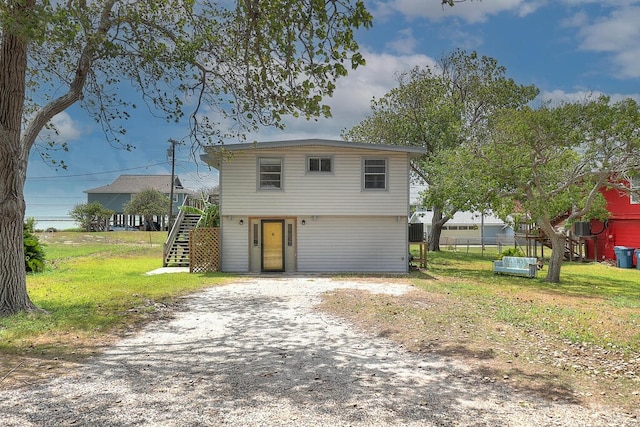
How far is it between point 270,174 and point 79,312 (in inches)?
365

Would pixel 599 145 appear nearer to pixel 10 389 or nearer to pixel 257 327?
pixel 257 327

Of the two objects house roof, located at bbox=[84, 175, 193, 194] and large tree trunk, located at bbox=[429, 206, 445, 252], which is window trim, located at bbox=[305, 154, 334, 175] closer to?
large tree trunk, located at bbox=[429, 206, 445, 252]

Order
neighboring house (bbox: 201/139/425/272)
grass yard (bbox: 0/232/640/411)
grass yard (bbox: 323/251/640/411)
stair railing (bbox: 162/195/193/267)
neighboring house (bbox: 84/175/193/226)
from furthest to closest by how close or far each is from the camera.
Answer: neighboring house (bbox: 84/175/193/226)
stair railing (bbox: 162/195/193/267)
neighboring house (bbox: 201/139/425/272)
grass yard (bbox: 0/232/640/411)
grass yard (bbox: 323/251/640/411)

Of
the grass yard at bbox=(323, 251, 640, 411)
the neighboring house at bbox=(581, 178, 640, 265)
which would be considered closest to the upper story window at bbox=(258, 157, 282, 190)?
the grass yard at bbox=(323, 251, 640, 411)

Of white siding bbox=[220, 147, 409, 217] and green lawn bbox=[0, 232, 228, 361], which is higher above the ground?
white siding bbox=[220, 147, 409, 217]

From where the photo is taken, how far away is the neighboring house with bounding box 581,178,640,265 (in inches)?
927

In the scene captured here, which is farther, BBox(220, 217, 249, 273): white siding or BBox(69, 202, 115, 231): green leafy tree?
BBox(69, 202, 115, 231): green leafy tree

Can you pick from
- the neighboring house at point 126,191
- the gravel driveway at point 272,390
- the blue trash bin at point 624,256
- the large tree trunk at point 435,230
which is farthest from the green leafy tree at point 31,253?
the neighboring house at point 126,191

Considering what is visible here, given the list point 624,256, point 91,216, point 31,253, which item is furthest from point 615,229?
point 91,216

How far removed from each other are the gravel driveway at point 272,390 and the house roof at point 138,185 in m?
55.0

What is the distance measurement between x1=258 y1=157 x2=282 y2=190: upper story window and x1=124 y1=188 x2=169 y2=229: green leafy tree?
3942 centimetres

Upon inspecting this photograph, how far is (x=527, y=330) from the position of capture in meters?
7.75

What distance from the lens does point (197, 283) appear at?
1361cm

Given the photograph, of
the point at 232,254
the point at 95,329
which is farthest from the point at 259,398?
the point at 232,254
